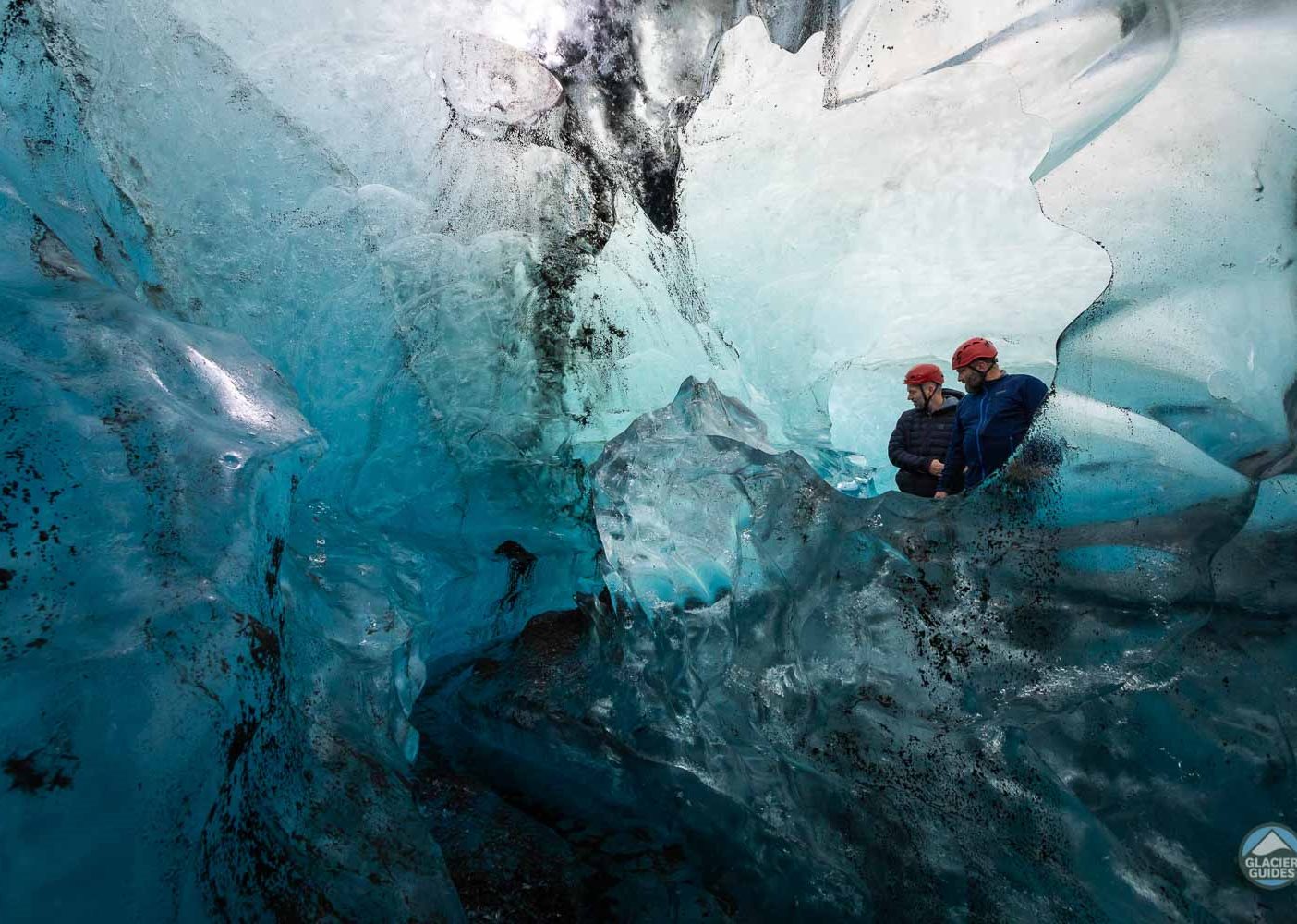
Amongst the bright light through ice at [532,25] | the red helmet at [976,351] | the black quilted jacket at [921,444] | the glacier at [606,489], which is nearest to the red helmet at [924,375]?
the black quilted jacket at [921,444]

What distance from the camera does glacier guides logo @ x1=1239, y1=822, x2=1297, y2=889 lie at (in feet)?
4.96

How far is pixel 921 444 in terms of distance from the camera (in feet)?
12.1

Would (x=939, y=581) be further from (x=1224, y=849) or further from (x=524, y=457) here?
(x=524, y=457)

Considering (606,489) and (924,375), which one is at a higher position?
(924,375)

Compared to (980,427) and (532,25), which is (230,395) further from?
(532,25)

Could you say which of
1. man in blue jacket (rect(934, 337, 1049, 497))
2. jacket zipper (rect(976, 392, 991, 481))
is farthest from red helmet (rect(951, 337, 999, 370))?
jacket zipper (rect(976, 392, 991, 481))

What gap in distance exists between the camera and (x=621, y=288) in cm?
374

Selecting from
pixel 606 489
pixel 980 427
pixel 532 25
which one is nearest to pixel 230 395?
pixel 606 489

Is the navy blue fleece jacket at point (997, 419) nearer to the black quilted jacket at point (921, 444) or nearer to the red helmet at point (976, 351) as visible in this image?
the red helmet at point (976, 351)

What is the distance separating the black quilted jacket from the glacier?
592 millimetres

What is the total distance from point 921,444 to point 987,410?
0.73 meters

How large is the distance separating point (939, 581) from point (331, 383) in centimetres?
222

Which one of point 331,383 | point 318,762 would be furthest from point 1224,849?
point 331,383

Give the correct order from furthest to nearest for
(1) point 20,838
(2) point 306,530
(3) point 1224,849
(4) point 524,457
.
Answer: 1. (4) point 524,457
2. (2) point 306,530
3. (3) point 1224,849
4. (1) point 20,838
